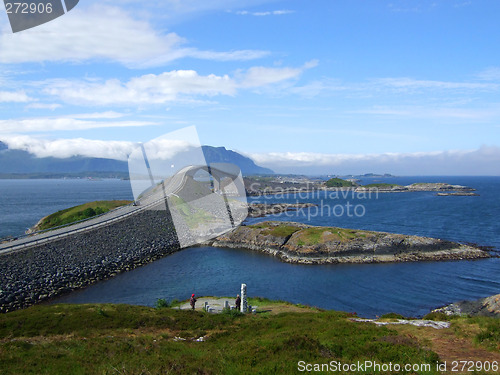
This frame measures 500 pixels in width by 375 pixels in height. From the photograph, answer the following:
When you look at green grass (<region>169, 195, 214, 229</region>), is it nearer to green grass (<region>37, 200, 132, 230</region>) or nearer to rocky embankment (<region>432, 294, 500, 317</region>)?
green grass (<region>37, 200, 132, 230</region>)

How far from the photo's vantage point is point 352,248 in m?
56.9

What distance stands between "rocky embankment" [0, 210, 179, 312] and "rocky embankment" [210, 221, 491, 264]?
18.9 meters

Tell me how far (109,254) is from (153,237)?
507 inches

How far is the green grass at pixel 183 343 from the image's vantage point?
13.3 metres

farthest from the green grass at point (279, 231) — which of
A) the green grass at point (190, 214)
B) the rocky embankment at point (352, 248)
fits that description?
the green grass at point (190, 214)

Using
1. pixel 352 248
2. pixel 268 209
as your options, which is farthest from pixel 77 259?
pixel 268 209

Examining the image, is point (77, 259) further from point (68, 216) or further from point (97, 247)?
point (68, 216)

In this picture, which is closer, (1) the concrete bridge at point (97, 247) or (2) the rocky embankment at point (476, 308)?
(2) the rocky embankment at point (476, 308)

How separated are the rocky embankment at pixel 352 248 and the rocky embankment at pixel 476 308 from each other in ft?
63.1

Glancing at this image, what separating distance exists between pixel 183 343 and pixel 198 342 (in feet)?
2.61

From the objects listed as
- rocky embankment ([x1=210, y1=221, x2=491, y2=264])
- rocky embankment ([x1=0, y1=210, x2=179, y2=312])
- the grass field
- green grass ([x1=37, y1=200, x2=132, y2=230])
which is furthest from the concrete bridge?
rocky embankment ([x1=210, y1=221, x2=491, y2=264])

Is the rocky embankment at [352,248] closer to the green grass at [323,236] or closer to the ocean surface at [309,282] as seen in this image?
the green grass at [323,236]

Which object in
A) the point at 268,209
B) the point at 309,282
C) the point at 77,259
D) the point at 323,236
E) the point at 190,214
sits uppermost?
the point at 190,214

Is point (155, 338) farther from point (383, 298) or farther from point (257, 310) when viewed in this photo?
point (383, 298)
